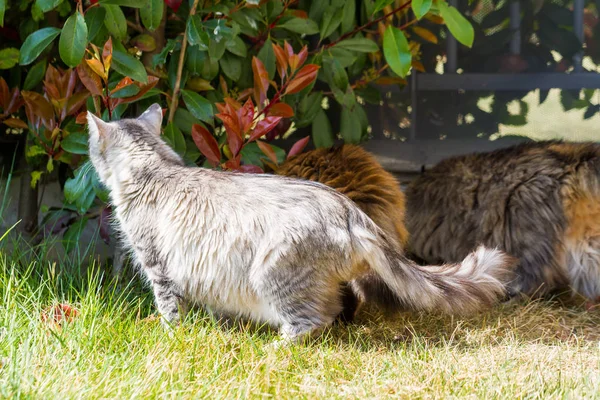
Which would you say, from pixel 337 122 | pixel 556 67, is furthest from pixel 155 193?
pixel 556 67

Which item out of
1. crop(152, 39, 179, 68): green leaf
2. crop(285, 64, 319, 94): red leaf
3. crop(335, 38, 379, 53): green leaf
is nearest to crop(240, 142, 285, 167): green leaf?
crop(285, 64, 319, 94): red leaf

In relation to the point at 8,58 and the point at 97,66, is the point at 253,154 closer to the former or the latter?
the point at 97,66

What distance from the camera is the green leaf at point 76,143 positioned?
11.9 feet

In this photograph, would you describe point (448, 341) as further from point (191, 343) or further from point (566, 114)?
point (566, 114)

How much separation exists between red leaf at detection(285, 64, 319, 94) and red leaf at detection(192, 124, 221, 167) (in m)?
0.44

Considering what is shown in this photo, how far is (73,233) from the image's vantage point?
3883mm

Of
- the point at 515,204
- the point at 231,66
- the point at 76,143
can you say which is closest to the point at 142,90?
the point at 76,143

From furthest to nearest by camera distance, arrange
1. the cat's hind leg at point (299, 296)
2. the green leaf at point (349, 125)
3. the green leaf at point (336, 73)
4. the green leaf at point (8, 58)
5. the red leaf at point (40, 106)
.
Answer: the green leaf at point (349, 125) < the green leaf at point (336, 73) < the green leaf at point (8, 58) < the red leaf at point (40, 106) < the cat's hind leg at point (299, 296)

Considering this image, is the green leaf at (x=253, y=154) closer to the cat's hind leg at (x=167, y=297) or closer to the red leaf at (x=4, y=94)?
the cat's hind leg at (x=167, y=297)

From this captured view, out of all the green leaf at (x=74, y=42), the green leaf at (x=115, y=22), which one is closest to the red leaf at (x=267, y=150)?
the green leaf at (x=115, y=22)

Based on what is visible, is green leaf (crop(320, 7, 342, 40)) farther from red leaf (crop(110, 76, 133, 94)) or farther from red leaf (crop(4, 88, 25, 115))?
red leaf (crop(4, 88, 25, 115))

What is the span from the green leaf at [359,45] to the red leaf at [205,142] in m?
0.97

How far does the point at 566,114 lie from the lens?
15.9 ft

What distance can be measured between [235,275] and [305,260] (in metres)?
0.31
